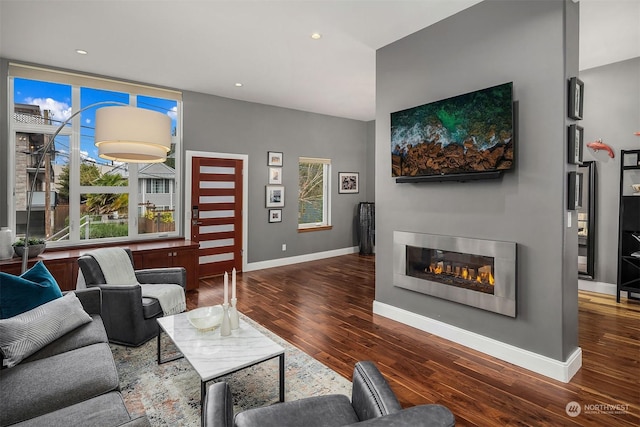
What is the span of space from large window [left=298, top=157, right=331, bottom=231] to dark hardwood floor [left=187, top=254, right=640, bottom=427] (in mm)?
2577

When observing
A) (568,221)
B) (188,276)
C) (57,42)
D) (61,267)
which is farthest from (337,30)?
(61,267)

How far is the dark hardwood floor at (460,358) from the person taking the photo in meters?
2.13

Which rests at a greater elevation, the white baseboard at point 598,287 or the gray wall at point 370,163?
the gray wall at point 370,163

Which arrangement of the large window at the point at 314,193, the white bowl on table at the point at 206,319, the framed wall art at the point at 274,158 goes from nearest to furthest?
the white bowl on table at the point at 206,319 → the framed wall art at the point at 274,158 → the large window at the point at 314,193

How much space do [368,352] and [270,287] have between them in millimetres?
2352

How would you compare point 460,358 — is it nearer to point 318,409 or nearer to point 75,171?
point 318,409

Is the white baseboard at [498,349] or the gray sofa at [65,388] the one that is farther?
the white baseboard at [498,349]

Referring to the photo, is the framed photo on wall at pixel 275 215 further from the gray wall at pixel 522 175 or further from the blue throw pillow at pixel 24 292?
the blue throw pillow at pixel 24 292

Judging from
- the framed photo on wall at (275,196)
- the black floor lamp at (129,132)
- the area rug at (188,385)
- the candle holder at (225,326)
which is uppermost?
the black floor lamp at (129,132)

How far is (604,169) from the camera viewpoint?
4492 mm

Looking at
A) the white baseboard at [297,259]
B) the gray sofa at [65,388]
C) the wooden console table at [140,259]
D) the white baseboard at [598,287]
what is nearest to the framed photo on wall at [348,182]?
the white baseboard at [297,259]

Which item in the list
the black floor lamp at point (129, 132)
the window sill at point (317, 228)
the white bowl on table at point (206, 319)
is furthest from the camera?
the window sill at point (317, 228)

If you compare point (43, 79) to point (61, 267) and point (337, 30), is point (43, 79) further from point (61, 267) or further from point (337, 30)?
point (337, 30)

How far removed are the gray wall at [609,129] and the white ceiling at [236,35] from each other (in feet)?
0.79
